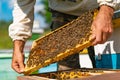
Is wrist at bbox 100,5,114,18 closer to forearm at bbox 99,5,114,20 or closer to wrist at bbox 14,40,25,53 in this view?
forearm at bbox 99,5,114,20

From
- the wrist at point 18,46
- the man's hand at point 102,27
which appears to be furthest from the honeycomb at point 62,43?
the wrist at point 18,46

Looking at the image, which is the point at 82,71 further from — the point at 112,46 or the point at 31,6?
the point at 31,6

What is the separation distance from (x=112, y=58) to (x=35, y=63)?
0.57 metres

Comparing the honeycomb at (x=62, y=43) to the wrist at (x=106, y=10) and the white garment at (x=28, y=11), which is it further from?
the white garment at (x=28, y=11)

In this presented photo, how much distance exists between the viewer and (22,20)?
249cm

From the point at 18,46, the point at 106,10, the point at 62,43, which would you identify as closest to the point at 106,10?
the point at 106,10

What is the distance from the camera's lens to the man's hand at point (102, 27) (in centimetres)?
187

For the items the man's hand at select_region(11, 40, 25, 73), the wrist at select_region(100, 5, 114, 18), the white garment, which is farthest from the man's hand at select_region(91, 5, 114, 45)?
the man's hand at select_region(11, 40, 25, 73)

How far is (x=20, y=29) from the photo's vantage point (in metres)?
2.44

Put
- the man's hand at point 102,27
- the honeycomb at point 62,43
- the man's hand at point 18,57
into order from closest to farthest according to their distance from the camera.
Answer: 1. the man's hand at point 102,27
2. the honeycomb at point 62,43
3. the man's hand at point 18,57

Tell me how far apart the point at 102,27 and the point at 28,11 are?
792 millimetres

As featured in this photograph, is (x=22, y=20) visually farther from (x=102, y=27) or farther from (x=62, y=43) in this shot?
(x=102, y=27)

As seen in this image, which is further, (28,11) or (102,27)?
(28,11)

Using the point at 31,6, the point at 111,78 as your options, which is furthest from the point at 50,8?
the point at 111,78
